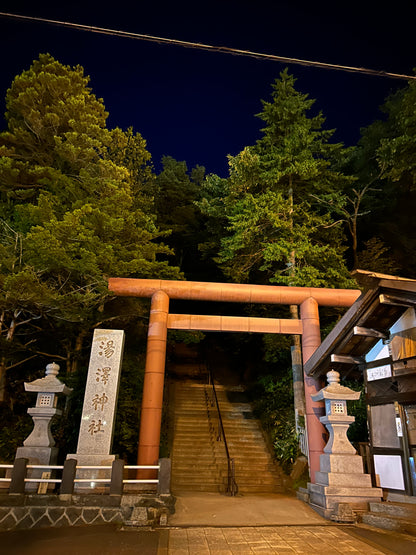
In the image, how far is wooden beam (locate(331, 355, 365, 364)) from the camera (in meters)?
9.09

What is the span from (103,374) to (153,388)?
4.69 ft

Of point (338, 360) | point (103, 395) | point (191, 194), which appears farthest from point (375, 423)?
point (191, 194)

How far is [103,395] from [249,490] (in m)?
5.58

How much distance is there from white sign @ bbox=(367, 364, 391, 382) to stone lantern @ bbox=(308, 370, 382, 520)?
974mm

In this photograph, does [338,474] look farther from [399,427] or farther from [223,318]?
[223,318]

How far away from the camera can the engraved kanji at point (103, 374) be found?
9.05 meters

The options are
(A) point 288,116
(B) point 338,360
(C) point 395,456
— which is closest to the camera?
(C) point 395,456

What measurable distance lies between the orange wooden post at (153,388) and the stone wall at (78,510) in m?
1.71

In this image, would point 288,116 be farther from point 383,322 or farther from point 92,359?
point 92,359

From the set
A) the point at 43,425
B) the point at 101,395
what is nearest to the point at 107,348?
the point at 101,395

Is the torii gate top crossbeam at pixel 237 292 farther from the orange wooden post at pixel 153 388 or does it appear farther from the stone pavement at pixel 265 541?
the stone pavement at pixel 265 541

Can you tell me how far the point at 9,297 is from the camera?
29.2ft

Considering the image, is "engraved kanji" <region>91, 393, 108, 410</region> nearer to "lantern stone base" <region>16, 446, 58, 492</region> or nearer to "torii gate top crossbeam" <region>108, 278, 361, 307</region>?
"lantern stone base" <region>16, 446, 58, 492</region>

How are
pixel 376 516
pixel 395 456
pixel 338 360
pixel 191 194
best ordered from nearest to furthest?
pixel 376 516, pixel 395 456, pixel 338 360, pixel 191 194
